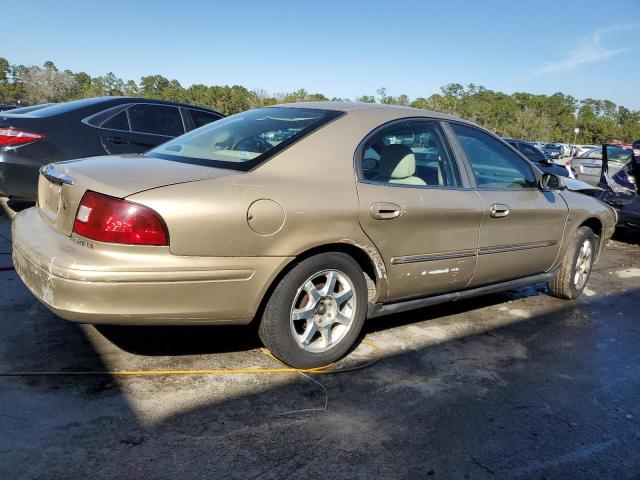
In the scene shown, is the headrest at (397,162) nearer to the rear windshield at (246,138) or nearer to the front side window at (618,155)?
the rear windshield at (246,138)

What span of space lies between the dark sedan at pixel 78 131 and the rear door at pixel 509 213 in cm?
398

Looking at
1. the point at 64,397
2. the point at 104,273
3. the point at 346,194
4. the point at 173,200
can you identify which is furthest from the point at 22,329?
the point at 346,194

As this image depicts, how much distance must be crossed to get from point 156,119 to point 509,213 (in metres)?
4.50

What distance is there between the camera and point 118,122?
20.6 ft

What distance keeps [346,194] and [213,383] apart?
4.14ft

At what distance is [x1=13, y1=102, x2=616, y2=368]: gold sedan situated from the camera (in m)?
2.53

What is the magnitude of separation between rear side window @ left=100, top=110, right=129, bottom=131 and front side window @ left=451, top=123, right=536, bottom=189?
4033mm

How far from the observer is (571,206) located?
4.69 metres

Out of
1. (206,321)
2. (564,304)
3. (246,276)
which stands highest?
(246,276)

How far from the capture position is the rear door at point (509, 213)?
154 inches

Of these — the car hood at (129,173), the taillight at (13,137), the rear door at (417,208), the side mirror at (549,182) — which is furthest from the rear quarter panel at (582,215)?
the taillight at (13,137)

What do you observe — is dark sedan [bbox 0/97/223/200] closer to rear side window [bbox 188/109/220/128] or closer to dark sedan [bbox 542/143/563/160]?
rear side window [bbox 188/109/220/128]

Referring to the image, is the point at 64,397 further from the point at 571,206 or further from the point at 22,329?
the point at 571,206

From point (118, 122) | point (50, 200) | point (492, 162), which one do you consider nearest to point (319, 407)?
point (50, 200)
